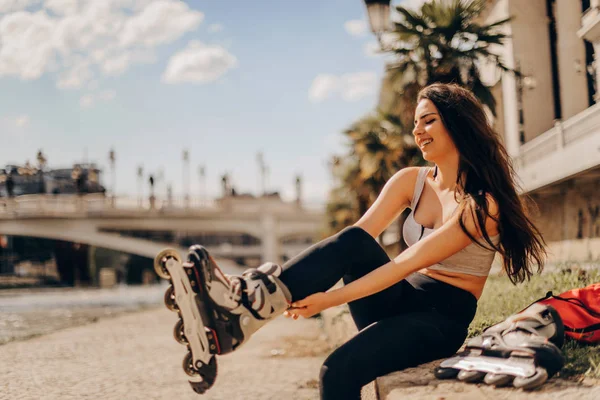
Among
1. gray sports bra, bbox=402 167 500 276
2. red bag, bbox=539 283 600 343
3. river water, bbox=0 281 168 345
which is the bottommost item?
river water, bbox=0 281 168 345

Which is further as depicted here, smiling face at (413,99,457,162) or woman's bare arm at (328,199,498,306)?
smiling face at (413,99,457,162)

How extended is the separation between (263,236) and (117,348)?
3985 centimetres

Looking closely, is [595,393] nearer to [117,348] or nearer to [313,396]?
[313,396]

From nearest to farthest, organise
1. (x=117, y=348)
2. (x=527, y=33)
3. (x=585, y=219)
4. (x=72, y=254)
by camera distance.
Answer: (x=117, y=348) → (x=585, y=219) → (x=527, y=33) → (x=72, y=254)

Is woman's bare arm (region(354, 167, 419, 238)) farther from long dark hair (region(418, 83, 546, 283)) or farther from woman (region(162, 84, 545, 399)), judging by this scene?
long dark hair (region(418, 83, 546, 283))

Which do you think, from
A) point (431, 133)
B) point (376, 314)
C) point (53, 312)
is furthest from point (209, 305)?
point (53, 312)

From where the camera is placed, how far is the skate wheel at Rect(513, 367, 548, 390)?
2064mm

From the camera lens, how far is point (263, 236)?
47.6 meters

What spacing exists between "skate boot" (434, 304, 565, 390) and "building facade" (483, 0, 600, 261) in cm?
845

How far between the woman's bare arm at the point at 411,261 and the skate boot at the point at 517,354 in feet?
1.25

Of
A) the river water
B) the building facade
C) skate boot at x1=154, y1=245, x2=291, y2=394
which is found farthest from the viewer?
the building facade

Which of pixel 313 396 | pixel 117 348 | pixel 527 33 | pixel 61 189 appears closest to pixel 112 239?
pixel 61 189

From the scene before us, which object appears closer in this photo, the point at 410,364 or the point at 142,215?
the point at 410,364

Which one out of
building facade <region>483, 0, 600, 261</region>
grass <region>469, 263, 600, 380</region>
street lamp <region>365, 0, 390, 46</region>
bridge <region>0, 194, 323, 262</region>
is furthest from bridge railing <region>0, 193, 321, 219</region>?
grass <region>469, 263, 600, 380</region>
